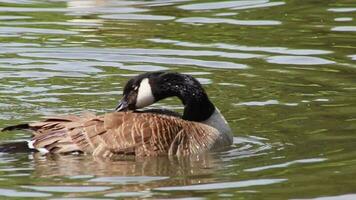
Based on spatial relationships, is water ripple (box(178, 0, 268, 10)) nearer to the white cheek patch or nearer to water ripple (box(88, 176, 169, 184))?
the white cheek patch

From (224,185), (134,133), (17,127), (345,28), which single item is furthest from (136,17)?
(224,185)

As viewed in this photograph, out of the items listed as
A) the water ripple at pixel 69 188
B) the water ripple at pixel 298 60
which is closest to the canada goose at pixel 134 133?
the water ripple at pixel 69 188

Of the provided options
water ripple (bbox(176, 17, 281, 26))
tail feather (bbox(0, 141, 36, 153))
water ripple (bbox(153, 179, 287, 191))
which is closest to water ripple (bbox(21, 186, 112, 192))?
water ripple (bbox(153, 179, 287, 191))

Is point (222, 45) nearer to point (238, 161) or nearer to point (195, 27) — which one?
point (195, 27)

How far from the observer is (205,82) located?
16234 millimetres

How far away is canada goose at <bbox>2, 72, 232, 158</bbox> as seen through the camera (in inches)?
496

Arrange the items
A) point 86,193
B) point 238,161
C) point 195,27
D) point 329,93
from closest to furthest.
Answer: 1. point 86,193
2. point 238,161
3. point 329,93
4. point 195,27

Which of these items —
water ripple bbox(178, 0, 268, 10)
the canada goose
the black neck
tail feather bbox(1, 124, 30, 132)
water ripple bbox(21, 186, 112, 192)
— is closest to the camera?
water ripple bbox(21, 186, 112, 192)

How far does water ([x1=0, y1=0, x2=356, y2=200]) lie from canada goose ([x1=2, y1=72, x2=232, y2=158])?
0.17 metres

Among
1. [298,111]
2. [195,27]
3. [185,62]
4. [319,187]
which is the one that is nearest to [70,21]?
[195,27]

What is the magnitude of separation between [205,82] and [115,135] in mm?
3821

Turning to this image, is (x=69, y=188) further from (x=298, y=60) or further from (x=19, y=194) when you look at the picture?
(x=298, y=60)

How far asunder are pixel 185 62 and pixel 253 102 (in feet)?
8.41

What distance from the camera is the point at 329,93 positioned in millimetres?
15500
